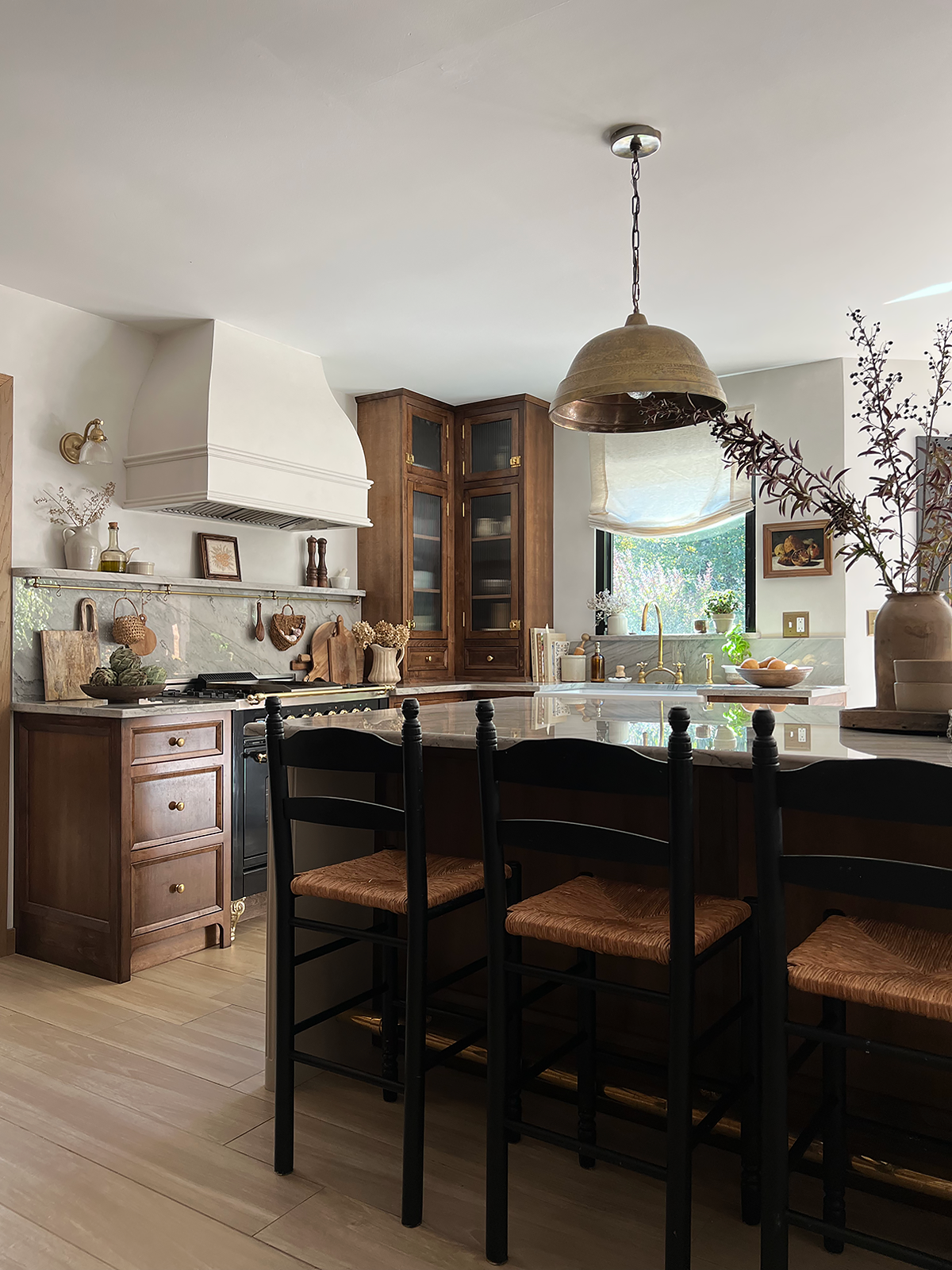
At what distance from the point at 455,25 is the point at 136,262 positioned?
1.90 m

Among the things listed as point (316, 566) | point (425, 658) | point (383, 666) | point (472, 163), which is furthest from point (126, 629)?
point (472, 163)

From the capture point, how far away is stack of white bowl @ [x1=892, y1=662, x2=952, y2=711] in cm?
232

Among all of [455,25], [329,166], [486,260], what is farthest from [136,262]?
[455,25]

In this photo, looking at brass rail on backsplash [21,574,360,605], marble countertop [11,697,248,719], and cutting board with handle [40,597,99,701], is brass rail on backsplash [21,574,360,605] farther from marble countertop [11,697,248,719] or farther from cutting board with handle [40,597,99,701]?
marble countertop [11,697,248,719]

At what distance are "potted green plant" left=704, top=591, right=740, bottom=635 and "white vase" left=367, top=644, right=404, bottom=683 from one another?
6.13 feet

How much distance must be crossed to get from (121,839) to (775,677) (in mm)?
3090

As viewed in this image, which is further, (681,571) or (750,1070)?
(681,571)

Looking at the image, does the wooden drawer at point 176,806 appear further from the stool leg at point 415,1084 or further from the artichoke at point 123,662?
the stool leg at point 415,1084

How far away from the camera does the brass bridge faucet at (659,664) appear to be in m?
5.59

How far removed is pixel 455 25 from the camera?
7.82ft

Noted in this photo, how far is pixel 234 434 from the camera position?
14.4 feet

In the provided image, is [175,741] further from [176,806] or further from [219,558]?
[219,558]

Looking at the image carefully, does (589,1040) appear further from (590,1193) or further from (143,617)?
(143,617)

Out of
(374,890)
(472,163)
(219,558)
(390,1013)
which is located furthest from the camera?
(219,558)
